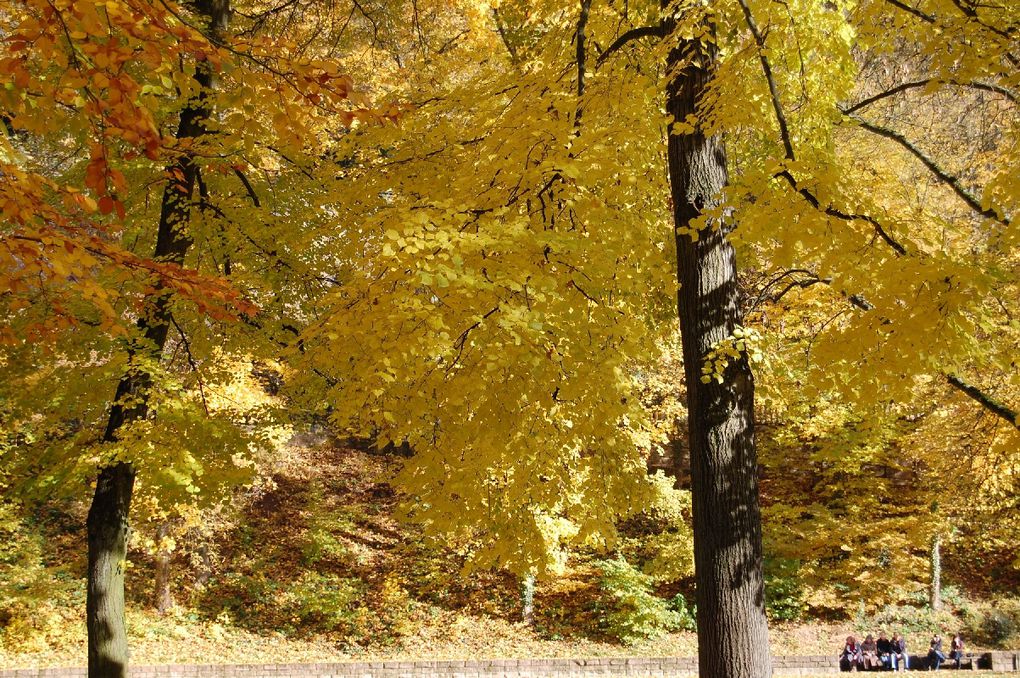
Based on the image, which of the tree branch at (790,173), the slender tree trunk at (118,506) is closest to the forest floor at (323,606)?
the slender tree trunk at (118,506)

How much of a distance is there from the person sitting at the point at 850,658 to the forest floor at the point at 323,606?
137cm

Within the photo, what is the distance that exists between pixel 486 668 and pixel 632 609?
147 inches

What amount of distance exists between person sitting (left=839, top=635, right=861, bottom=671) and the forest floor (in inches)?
54.1

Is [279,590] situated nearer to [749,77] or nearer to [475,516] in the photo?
[475,516]

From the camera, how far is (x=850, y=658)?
1380cm

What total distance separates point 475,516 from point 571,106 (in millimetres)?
3121

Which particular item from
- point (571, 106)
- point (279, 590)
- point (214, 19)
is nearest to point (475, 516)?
point (571, 106)

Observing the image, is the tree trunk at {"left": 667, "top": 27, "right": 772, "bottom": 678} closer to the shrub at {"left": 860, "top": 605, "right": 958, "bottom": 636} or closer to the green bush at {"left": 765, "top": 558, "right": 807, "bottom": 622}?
the green bush at {"left": 765, "top": 558, "right": 807, "bottom": 622}

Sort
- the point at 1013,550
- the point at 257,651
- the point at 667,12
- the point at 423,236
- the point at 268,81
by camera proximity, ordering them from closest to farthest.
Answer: the point at 268,81, the point at 423,236, the point at 667,12, the point at 257,651, the point at 1013,550

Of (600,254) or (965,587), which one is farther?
(965,587)

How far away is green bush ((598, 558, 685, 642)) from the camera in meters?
15.9

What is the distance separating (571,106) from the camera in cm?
511

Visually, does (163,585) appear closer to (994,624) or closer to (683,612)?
(683,612)

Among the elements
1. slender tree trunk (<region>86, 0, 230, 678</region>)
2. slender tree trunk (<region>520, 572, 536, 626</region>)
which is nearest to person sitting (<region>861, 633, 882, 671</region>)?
slender tree trunk (<region>520, 572, 536, 626</region>)
